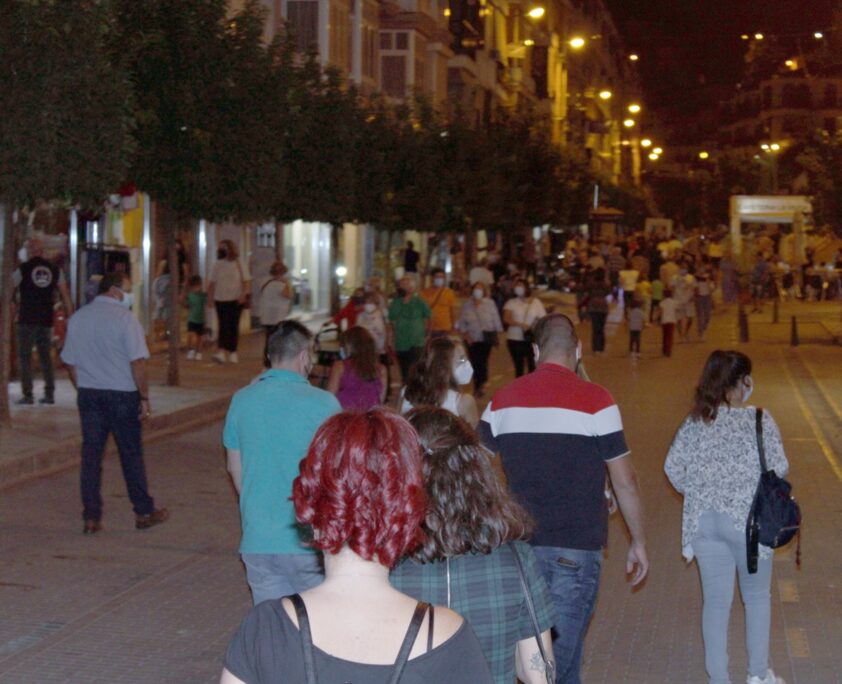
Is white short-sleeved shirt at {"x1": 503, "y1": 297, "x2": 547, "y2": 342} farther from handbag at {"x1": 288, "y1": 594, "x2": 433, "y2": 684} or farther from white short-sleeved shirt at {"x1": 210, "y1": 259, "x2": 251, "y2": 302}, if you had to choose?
handbag at {"x1": 288, "y1": 594, "x2": 433, "y2": 684}

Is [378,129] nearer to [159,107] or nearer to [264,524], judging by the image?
[159,107]

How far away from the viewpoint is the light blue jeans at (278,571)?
19.6 feet

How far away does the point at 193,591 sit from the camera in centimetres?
898

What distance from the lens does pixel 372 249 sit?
140ft

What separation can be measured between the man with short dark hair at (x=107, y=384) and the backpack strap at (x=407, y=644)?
7.89 metres

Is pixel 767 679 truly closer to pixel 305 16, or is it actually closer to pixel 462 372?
pixel 462 372

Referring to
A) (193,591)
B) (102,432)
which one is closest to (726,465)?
(193,591)

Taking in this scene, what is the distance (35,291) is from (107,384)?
7210mm

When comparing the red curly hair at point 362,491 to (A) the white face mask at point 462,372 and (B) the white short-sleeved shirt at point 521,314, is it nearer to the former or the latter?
(A) the white face mask at point 462,372

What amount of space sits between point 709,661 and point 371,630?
14.0 ft

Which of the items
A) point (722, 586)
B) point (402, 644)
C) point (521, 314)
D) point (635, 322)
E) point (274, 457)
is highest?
point (402, 644)

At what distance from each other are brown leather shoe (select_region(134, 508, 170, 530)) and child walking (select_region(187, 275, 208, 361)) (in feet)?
45.4

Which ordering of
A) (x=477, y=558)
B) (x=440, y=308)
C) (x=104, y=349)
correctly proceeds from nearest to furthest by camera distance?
(x=477, y=558) → (x=104, y=349) → (x=440, y=308)

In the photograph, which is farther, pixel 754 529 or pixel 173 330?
pixel 173 330
